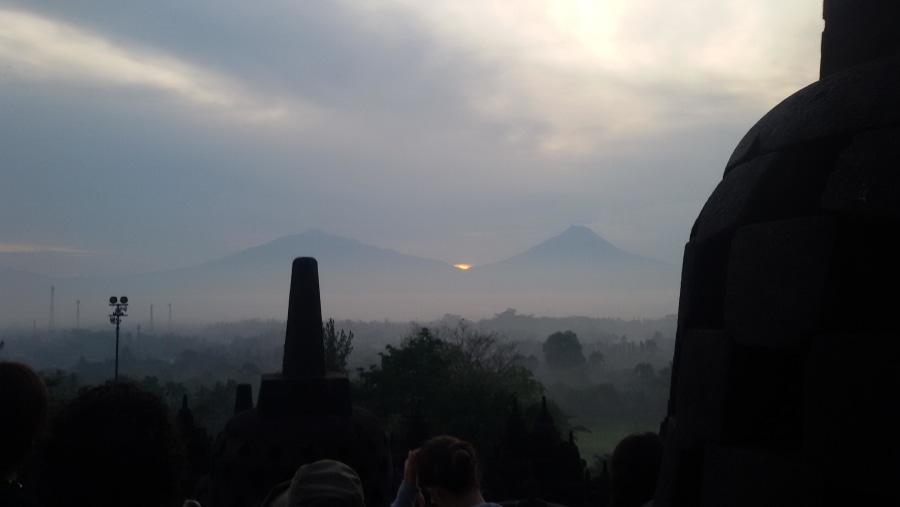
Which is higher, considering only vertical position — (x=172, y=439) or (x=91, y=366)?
(x=172, y=439)

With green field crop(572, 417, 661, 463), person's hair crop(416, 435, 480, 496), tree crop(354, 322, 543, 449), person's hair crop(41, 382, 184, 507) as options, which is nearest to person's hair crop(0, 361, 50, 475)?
person's hair crop(41, 382, 184, 507)

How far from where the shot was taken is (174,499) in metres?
2.49

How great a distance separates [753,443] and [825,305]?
52cm

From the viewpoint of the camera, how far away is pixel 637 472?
315 centimetres

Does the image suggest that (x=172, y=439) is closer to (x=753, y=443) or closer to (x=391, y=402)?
(x=753, y=443)

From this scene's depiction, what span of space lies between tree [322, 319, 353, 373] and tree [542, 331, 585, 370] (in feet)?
166

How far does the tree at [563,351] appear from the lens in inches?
3622

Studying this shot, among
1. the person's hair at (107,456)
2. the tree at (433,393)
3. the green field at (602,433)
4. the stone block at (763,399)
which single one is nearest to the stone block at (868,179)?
the stone block at (763,399)

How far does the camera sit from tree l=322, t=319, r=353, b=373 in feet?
132

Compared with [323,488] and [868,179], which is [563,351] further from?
[868,179]

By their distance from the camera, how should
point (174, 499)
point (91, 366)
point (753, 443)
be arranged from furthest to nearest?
point (91, 366) → point (174, 499) → point (753, 443)

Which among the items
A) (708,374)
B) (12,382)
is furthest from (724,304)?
(12,382)

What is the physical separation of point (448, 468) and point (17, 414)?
2002 millimetres

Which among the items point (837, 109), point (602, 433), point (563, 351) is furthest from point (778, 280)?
point (563, 351)
